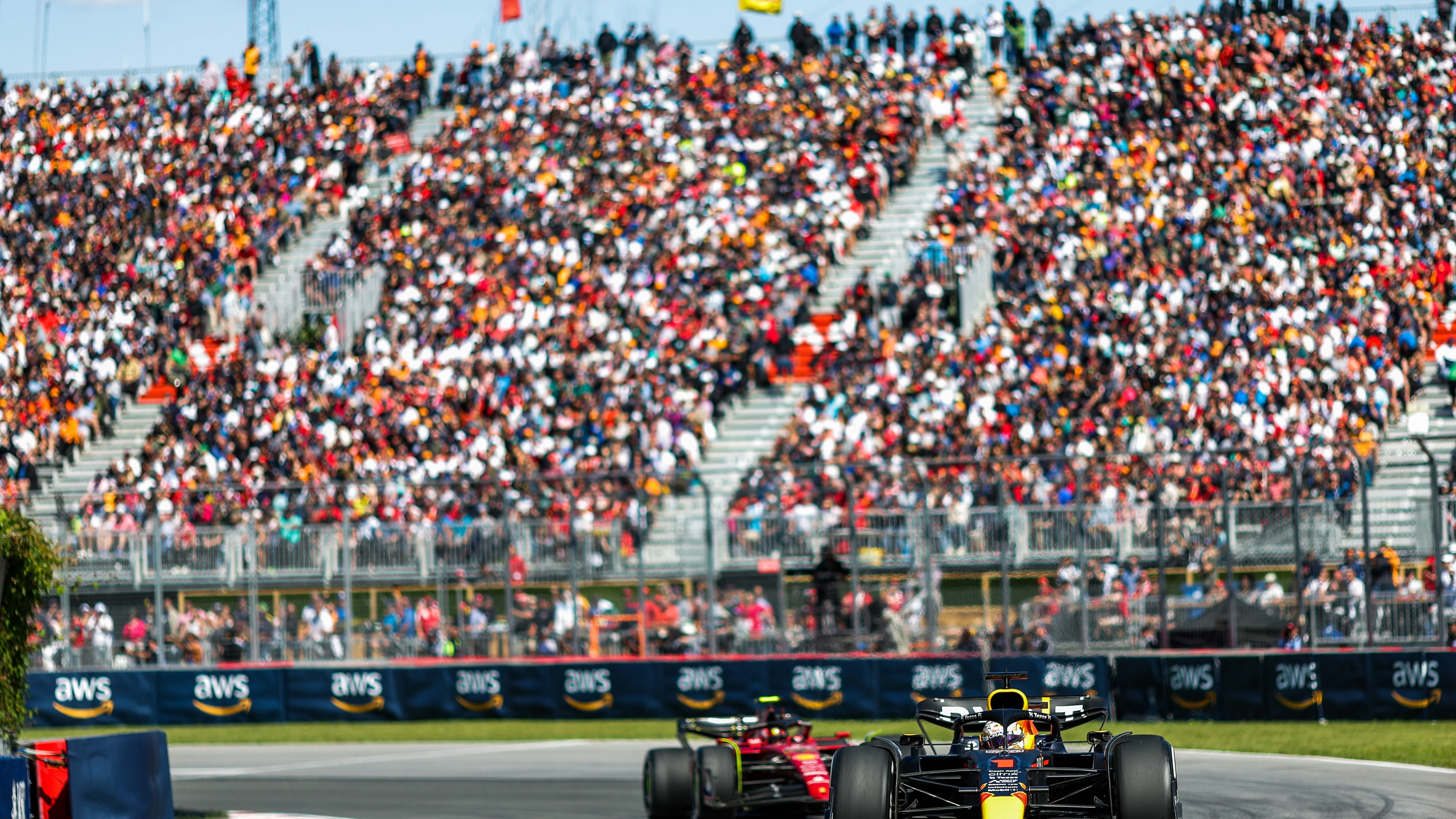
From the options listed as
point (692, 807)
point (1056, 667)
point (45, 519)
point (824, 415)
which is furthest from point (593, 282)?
point (692, 807)

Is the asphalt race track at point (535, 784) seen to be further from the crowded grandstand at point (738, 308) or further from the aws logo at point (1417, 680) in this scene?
the crowded grandstand at point (738, 308)

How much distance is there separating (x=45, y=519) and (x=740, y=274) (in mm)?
13683

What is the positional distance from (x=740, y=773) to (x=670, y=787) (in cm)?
51

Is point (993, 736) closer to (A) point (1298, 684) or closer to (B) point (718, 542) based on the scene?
(A) point (1298, 684)

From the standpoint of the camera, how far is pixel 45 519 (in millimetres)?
27828

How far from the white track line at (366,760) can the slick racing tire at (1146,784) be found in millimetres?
12270

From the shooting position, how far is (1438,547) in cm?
2169

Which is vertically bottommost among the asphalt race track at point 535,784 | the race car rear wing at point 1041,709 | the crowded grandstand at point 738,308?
the asphalt race track at point 535,784

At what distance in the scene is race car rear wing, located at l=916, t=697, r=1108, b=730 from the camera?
37.4ft

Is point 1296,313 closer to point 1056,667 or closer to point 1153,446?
point 1153,446

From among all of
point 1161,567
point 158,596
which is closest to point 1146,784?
point 1161,567

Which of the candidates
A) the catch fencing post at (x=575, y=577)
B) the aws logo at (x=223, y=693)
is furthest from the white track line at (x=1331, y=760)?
the aws logo at (x=223, y=693)

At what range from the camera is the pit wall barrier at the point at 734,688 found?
2181 cm

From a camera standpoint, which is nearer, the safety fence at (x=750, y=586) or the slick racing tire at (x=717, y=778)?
the slick racing tire at (x=717, y=778)
